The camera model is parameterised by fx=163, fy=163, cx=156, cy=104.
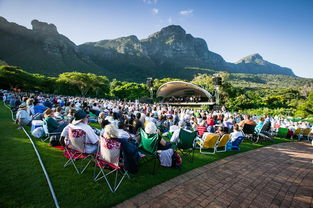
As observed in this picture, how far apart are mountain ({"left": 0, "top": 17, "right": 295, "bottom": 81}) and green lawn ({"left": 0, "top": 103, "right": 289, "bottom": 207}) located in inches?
3189

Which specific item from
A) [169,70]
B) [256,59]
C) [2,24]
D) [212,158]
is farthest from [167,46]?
[212,158]

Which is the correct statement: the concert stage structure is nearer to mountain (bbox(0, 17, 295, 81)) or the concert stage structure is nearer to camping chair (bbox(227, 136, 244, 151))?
camping chair (bbox(227, 136, 244, 151))

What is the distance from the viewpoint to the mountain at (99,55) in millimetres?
79975

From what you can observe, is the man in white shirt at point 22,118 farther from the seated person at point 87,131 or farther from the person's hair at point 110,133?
the person's hair at point 110,133

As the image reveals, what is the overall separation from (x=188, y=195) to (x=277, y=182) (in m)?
2.66

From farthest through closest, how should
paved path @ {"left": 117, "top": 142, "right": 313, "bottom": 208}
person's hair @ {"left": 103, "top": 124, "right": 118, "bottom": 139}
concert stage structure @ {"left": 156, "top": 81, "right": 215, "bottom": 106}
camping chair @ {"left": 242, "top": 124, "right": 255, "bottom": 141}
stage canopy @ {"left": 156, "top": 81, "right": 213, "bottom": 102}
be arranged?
concert stage structure @ {"left": 156, "top": 81, "right": 215, "bottom": 106} → stage canopy @ {"left": 156, "top": 81, "right": 213, "bottom": 102} → camping chair @ {"left": 242, "top": 124, "right": 255, "bottom": 141} → person's hair @ {"left": 103, "top": 124, "right": 118, "bottom": 139} → paved path @ {"left": 117, "top": 142, "right": 313, "bottom": 208}

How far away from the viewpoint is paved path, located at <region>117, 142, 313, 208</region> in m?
3.07

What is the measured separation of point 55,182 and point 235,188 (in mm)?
3799

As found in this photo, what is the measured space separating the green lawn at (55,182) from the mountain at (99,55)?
81.0 meters

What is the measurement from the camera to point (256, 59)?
185 meters

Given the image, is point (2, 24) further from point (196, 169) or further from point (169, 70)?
point (196, 169)

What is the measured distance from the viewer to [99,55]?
114750mm

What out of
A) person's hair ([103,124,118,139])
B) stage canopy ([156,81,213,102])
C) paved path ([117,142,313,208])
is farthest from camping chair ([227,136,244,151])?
stage canopy ([156,81,213,102])

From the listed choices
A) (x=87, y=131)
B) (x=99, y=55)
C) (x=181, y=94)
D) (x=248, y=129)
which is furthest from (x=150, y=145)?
(x=99, y=55)
